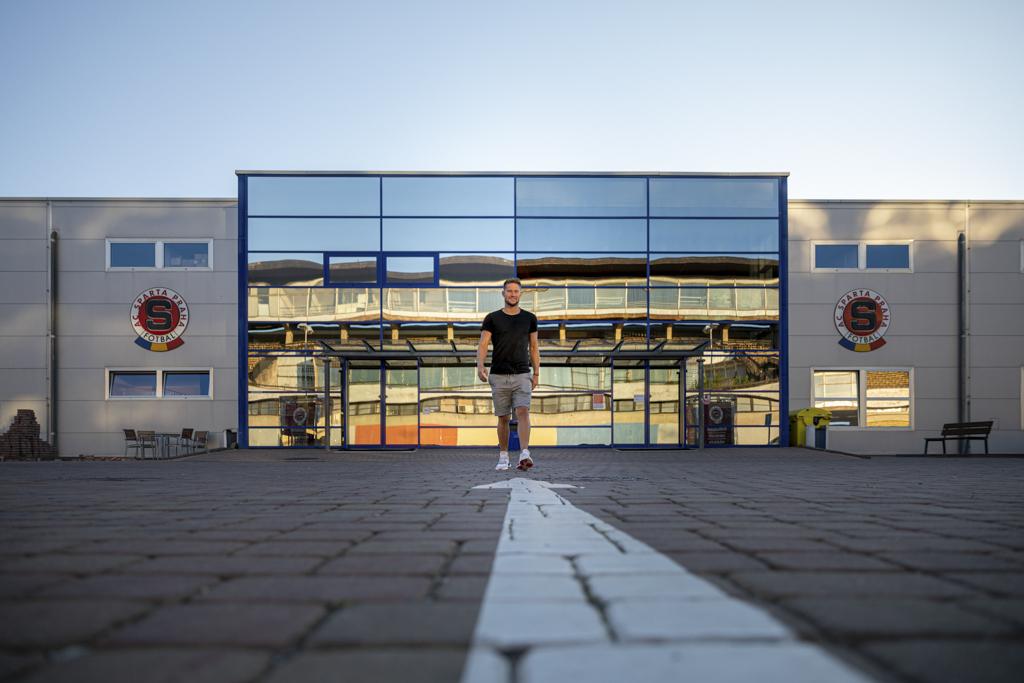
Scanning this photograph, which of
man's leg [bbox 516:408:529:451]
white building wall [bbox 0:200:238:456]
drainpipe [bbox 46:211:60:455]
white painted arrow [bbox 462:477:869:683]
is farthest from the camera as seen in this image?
white building wall [bbox 0:200:238:456]

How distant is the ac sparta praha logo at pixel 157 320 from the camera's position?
21.1 m

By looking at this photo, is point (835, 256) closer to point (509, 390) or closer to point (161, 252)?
point (509, 390)

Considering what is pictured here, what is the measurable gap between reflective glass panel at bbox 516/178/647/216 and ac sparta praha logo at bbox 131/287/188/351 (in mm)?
9312

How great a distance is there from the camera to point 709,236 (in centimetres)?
2148

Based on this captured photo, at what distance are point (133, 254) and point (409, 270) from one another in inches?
284

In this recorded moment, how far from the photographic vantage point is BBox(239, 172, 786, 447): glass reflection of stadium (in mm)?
20781

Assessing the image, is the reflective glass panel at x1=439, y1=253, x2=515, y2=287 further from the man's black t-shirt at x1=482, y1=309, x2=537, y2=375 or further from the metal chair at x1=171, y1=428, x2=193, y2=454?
the man's black t-shirt at x1=482, y1=309, x2=537, y2=375

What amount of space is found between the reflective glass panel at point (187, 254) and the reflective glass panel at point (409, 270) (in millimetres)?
4734

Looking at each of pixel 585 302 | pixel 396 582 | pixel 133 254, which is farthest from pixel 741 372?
pixel 396 582

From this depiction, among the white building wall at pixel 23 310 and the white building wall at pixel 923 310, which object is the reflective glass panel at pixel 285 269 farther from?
the white building wall at pixel 923 310

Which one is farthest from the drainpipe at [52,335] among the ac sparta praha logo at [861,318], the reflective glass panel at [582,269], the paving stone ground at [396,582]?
the ac sparta praha logo at [861,318]

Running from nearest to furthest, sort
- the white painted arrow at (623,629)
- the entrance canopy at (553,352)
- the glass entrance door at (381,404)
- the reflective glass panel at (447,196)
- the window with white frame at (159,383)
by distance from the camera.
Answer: the white painted arrow at (623,629) < the entrance canopy at (553,352) < the glass entrance door at (381,404) < the window with white frame at (159,383) < the reflective glass panel at (447,196)

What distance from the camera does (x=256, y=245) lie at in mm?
21203

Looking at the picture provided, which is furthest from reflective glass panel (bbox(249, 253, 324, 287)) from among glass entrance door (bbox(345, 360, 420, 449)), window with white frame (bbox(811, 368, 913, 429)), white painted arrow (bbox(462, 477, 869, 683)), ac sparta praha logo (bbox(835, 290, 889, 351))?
white painted arrow (bbox(462, 477, 869, 683))
